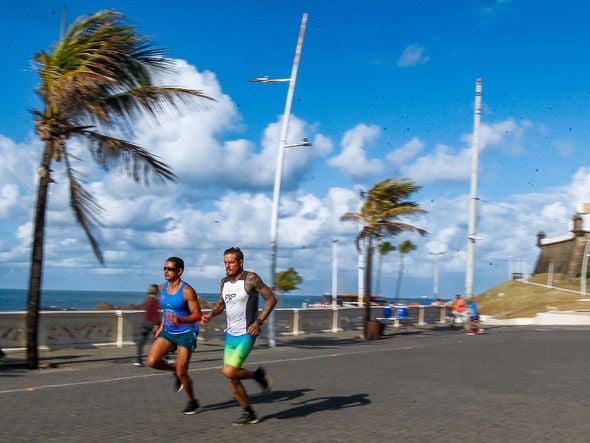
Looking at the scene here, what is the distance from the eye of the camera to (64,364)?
15.7 metres

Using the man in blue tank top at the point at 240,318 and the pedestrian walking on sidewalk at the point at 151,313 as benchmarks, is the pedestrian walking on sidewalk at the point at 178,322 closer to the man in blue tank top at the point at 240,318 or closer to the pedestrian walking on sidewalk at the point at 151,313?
the man in blue tank top at the point at 240,318

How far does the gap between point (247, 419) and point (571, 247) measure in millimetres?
73436

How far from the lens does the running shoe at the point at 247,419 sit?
8.24 meters

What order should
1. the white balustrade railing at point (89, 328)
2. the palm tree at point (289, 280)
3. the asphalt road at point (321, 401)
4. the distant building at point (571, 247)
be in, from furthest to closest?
1. the distant building at point (571, 247)
2. the palm tree at point (289, 280)
3. the white balustrade railing at point (89, 328)
4. the asphalt road at point (321, 401)

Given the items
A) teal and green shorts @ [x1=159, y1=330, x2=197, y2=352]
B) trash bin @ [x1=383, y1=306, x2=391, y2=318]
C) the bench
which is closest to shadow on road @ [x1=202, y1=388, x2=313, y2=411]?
teal and green shorts @ [x1=159, y1=330, x2=197, y2=352]

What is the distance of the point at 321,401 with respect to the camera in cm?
1015

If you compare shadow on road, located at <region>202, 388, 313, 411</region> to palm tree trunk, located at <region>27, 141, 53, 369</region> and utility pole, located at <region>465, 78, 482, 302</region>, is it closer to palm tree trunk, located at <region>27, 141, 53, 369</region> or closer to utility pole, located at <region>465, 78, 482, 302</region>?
palm tree trunk, located at <region>27, 141, 53, 369</region>

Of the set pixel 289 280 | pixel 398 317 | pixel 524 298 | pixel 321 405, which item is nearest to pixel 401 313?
pixel 398 317

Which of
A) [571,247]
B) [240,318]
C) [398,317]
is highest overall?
[571,247]

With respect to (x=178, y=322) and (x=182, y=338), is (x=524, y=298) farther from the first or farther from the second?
(x=178, y=322)

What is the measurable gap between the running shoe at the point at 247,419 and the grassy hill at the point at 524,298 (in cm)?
4386

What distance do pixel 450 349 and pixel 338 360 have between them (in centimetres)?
515

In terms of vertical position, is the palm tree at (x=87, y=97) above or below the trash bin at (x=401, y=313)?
above

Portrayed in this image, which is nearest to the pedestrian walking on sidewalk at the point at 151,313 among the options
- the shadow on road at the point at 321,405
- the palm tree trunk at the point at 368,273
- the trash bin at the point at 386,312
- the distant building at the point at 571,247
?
the shadow on road at the point at 321,405
